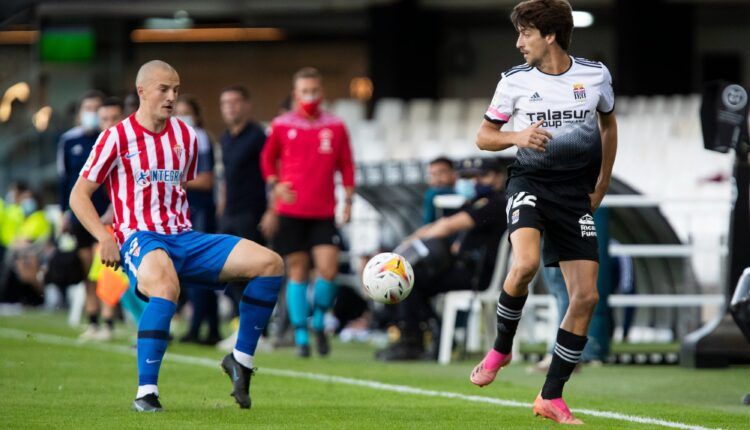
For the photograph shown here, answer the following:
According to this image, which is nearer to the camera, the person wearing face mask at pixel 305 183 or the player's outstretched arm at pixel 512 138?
the player's outstretched arm at pixel 512 138

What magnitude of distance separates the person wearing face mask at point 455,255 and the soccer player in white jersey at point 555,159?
Result: 4415mm

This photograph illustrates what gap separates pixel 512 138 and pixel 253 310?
1.72 meters

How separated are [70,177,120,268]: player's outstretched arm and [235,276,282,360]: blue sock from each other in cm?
70

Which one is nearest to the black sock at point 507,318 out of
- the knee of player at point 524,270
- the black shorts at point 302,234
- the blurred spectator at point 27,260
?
the knee of player at point 524,270

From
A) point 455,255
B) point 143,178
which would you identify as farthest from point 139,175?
point 455,255

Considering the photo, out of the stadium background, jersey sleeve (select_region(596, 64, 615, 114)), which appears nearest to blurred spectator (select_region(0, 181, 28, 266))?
the stadium background

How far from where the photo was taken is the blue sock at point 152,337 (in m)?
6.92

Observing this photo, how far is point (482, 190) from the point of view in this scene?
11.5 m

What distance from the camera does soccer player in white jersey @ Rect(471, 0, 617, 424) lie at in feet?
21.9

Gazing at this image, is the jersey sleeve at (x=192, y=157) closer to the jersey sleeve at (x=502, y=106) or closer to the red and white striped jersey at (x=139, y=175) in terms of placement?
the red and white striped jersey at (x=139, y=175)

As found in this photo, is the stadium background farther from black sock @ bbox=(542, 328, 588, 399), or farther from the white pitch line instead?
black sock @ bbox=(542, 328, 588, 399)

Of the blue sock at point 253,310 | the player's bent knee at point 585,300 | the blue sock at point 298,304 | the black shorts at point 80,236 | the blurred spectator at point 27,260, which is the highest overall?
the player's bent knee at point 585,300

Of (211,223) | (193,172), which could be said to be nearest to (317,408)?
(193,172)

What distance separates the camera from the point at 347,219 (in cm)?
1175
